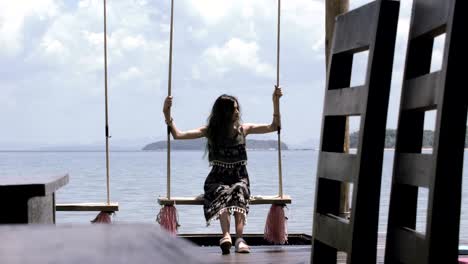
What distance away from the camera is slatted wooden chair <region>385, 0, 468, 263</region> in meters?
1.46

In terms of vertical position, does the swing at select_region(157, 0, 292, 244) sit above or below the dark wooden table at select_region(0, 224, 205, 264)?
below

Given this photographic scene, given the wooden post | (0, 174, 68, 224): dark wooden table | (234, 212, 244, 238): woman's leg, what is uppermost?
the wooden post

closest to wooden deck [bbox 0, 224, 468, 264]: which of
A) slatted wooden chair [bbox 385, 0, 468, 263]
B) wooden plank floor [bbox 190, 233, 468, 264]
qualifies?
slatted wooden chair [bbox 385, 0, 468, 263]

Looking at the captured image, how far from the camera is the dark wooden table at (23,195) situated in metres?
1.79

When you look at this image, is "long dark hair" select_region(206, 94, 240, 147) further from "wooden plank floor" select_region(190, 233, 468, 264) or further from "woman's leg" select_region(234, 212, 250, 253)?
"wooden plank floor" select_region(190, 233, 468, 264)

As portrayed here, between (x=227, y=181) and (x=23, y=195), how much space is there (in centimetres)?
327

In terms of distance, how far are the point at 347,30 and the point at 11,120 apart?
59670 mm

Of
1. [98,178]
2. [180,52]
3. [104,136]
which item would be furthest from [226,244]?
[180,52]

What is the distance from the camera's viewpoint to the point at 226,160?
16.5 feet

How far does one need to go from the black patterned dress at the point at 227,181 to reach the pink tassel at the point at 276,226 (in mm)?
199

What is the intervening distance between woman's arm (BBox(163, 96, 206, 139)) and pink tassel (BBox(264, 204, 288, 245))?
497 millimetres

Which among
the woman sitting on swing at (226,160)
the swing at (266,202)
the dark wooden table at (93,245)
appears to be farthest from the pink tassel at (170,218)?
the dark wooden table at (93,245)

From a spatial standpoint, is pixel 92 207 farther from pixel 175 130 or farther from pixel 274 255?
pixel 274 255

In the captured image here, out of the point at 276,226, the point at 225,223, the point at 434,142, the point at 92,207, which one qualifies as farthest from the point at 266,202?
the point at 434,142
